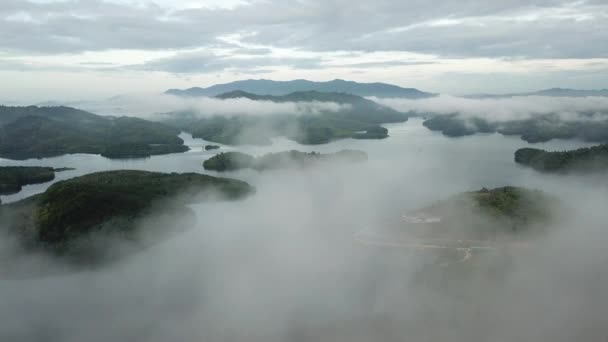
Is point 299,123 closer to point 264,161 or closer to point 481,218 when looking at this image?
point 264,161

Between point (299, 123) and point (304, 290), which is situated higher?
point (299, 123)

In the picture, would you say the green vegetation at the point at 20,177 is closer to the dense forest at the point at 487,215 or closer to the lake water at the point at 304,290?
the lake water at the point at 304,290

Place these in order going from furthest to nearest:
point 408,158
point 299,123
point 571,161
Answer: point 299,123 < point 408,158 < point 571,161

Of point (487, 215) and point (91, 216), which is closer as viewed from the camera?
point (91, 216)

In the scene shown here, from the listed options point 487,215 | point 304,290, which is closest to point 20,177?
point 304,290

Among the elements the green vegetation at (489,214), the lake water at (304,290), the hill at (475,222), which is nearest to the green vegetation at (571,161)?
the lake water at (304,290)

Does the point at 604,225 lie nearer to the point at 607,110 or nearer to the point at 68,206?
the point at 68,206

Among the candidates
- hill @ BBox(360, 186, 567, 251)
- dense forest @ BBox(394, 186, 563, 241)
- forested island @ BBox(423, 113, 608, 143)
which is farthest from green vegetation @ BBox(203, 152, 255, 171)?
forested island @ BBox(423, 113, 608, 143)

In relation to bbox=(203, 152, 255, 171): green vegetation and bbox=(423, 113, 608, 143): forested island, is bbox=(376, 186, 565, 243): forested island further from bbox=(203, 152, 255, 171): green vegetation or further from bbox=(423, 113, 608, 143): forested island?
bbox=(423, 113, 608, 143): forested island

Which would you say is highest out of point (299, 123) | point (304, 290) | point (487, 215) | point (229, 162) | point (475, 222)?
point (299, 123)
